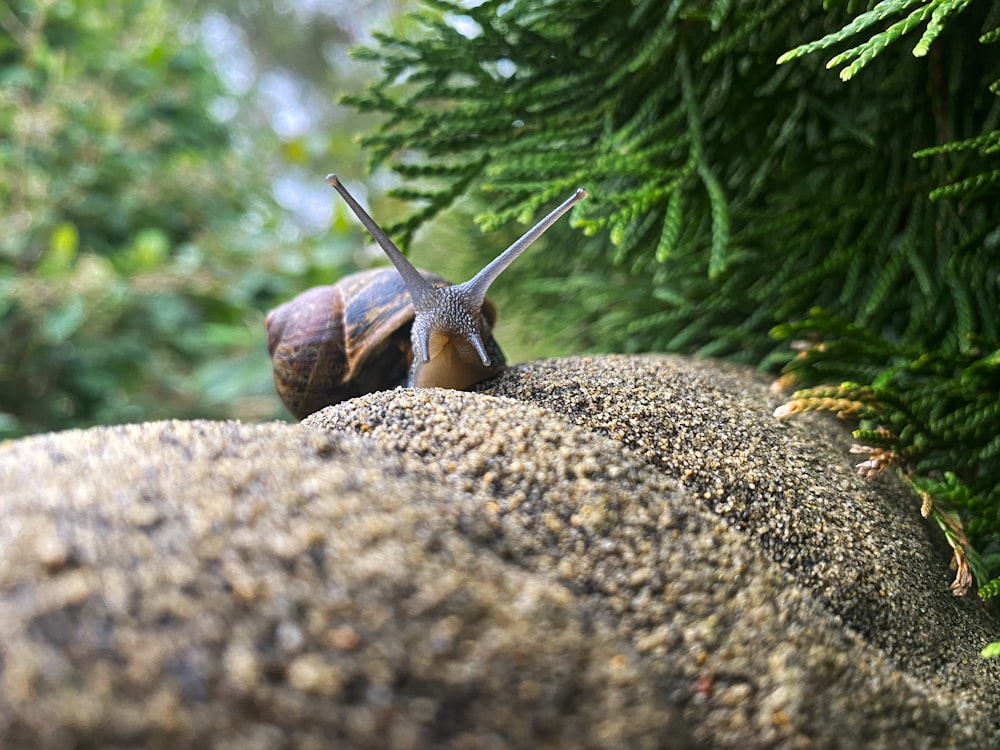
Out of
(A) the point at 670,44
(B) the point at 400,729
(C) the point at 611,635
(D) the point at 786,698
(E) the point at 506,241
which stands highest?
(A) the point at 670,44

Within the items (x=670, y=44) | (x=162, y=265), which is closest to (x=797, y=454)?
(x=670, y=44)

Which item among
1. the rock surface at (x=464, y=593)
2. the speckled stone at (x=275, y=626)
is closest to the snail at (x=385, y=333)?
the rock surface at (x=464, y=593)

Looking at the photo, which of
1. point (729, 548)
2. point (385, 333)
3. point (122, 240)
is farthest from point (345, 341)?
point (122, 240)

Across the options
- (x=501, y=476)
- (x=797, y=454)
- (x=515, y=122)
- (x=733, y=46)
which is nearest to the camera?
(x=501, y=476)

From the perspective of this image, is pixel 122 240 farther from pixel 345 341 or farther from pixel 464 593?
pixel 464 593

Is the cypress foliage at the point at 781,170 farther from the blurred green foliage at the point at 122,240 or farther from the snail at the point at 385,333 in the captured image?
the blurred green foliage at the point at 122,240

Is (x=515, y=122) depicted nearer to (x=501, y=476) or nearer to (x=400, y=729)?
(x=501, y=476)

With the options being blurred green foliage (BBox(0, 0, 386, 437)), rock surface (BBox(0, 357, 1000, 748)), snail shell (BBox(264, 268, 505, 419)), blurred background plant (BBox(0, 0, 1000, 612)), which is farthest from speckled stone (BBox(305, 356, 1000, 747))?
blurred green foliage (BBox(0, 0, 386, 437))

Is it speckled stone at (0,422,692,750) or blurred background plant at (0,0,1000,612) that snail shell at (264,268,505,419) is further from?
speckled stone at (0,422,692,750)
